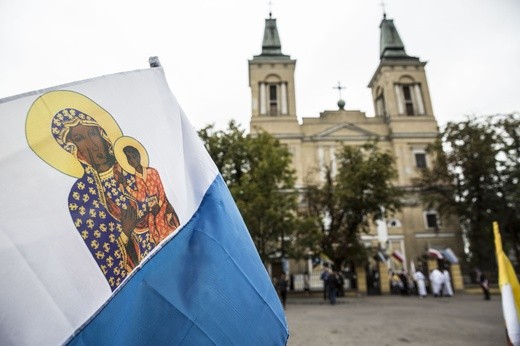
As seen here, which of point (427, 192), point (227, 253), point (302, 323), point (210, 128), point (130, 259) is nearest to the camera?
point (130, 259)

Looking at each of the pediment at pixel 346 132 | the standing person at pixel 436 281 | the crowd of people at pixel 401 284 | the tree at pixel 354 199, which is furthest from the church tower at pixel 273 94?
the standing person at pixel 436 281

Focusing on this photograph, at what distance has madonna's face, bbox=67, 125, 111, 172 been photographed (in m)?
1.93

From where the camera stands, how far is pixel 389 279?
24.6 metres

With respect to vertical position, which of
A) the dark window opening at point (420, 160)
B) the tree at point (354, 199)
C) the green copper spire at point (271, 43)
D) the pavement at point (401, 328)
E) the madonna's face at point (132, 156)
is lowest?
the pavement at point (401, 328)

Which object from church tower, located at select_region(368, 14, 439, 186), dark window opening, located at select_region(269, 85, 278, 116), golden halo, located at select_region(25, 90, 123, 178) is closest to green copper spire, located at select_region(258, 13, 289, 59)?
dark window opening, located at select_region(269, 85, 278, 116)

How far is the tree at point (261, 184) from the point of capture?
17.7 metres

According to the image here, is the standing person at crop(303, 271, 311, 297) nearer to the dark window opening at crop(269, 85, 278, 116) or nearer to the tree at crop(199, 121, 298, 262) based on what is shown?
the tree at crop(199, 121, 298, 262)

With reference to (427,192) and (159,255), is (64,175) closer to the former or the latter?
(159,255)

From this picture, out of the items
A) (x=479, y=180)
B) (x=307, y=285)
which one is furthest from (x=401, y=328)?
(x=479, y=180)

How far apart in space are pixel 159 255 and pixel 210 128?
21.4 m

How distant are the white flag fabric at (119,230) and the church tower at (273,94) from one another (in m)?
31.9

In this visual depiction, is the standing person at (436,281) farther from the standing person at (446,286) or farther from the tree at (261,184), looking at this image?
the tree at (261,184)

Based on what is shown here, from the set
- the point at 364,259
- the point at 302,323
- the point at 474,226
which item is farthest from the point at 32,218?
the point at 474,226

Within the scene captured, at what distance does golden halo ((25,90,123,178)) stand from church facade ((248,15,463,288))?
29.8 m
